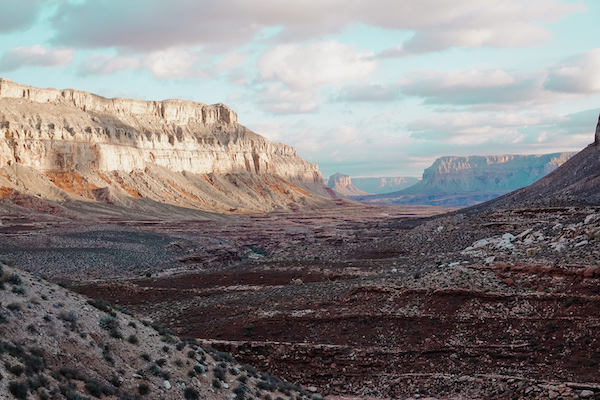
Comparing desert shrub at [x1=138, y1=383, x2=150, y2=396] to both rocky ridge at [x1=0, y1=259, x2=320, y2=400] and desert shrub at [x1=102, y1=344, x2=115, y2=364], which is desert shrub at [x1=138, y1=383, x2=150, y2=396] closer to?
rocky ridge at [x1=0, y1=259, x2=320, y2=400]

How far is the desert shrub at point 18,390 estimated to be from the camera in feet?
23.4

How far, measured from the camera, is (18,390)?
716 cm

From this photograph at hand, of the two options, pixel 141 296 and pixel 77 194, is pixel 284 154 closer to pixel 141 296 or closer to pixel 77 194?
pixel 77 194

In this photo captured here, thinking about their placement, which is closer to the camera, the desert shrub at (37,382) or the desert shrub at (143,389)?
the desert shrub at (37,382)

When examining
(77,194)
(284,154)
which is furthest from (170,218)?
(284,154)

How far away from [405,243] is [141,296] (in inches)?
825

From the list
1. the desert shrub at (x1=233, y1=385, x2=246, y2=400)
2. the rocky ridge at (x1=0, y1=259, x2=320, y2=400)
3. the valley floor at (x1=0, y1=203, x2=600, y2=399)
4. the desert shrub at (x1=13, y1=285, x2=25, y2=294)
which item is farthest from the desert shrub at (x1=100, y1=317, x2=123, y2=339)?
the valley floor at (x1=0, y1=203, x2=600, y2=399)

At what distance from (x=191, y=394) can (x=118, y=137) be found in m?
108

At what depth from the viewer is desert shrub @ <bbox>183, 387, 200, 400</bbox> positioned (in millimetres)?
9497

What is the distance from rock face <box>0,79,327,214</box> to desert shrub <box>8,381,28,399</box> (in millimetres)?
85954

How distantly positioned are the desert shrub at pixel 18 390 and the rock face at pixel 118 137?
86.0 meters

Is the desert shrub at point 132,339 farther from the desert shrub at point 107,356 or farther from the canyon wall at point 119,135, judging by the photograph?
the canyon wall at point 119,135

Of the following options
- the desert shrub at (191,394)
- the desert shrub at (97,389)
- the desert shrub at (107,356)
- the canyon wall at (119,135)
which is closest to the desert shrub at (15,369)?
the desert shrub at (97,389)

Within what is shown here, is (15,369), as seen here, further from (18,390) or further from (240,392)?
(240,392)
